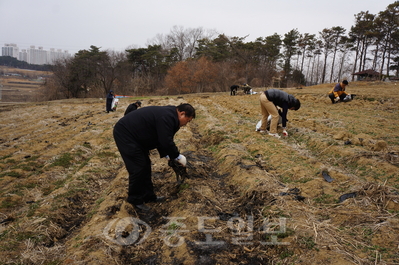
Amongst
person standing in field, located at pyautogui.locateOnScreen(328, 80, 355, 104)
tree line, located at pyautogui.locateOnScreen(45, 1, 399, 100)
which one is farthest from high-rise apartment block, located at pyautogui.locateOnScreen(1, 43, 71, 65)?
person standing in field, located at pyautogui.locateOnScreen(328, 80, 355, 104)

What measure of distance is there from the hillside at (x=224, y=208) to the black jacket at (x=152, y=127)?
41.6 inches

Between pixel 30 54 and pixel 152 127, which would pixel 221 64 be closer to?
pixel 152 127

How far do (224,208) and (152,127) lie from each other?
1673mm

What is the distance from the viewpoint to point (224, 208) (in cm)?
405

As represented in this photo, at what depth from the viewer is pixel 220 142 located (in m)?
Result: 7.65

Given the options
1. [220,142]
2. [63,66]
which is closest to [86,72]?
[63,66]

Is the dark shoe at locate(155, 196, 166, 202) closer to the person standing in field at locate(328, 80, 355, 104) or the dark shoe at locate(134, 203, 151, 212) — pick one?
the dark shoe at locate(134, 203, 151, 212)

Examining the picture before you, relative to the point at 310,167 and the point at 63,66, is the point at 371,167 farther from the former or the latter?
the point at 63,66

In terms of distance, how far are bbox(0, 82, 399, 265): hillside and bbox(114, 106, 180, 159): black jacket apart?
3.47 ft

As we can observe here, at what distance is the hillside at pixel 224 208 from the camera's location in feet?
9.51

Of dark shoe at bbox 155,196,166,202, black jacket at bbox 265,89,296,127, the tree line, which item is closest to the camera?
dark shoe at bbox 155,196,166,202

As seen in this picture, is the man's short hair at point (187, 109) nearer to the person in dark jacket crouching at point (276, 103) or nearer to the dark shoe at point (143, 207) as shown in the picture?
the dark shoe at point (143, 207)

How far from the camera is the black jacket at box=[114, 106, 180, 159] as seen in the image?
3760 mm

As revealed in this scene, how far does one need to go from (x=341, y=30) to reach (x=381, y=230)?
48934mm
